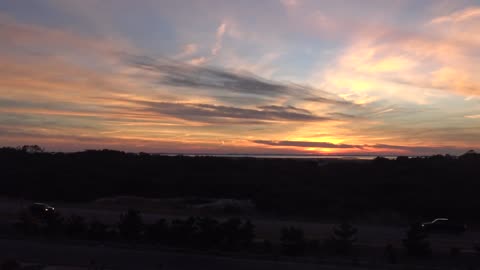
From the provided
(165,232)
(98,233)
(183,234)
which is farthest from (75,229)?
(183,234)

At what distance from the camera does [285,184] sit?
178 feet

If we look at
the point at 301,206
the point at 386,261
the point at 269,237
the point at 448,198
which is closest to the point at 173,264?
the point at 386,261

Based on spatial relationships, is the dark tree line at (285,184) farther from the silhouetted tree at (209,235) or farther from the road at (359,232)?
the silhouetted tree at (209,235)

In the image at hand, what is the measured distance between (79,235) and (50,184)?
113 feet

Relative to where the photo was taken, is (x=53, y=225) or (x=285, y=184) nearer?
(x=53, y=225)

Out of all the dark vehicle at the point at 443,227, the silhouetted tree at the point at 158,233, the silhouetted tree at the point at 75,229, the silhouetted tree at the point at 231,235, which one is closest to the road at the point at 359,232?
the dark vehicle at the point at 443,227

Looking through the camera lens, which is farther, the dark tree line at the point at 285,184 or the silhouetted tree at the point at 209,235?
the dark tree line at the point at 285,184

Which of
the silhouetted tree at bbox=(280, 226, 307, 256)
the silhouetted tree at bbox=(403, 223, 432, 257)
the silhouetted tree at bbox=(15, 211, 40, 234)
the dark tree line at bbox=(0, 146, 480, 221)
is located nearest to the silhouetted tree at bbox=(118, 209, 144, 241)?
the silhouetted tree at bbox=(15, 211, 40, 234)

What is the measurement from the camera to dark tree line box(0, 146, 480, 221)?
43.8 meters

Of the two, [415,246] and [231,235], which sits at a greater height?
[231,235]

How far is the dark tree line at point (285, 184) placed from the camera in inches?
1722

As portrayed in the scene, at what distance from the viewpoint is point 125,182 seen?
60156 mm

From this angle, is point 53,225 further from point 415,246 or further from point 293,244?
point 415,246

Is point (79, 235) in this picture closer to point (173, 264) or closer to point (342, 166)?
point (173, 264)
